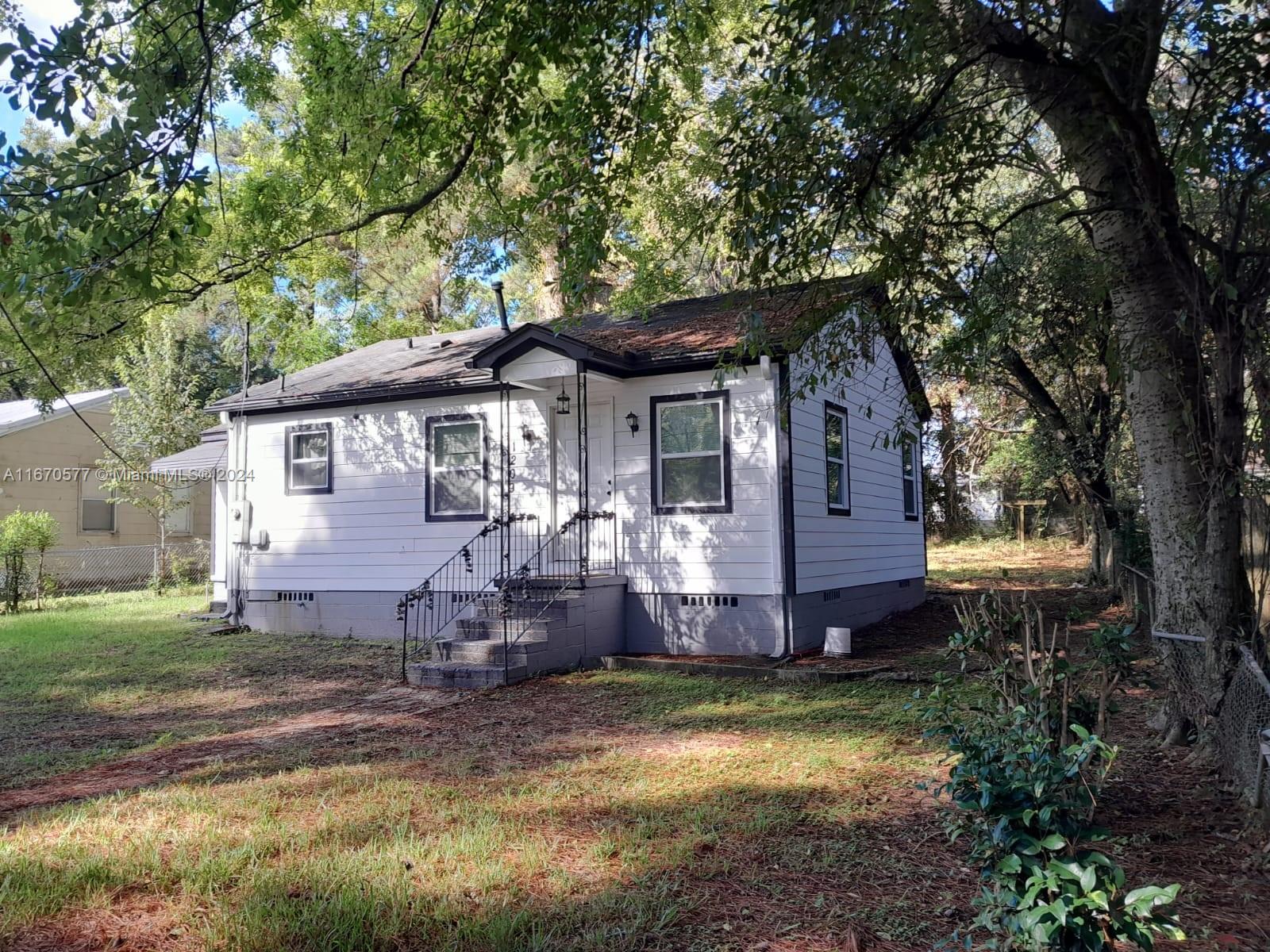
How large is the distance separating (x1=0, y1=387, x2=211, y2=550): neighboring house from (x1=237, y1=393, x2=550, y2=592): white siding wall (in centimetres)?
899

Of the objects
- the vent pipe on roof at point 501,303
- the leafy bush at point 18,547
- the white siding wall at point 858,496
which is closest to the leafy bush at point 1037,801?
the white siding wall at point 858,496

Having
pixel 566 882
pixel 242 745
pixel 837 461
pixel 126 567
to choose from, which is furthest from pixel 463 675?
pixel 126 567

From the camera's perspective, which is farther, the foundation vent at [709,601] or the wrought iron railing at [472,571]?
the wrought iron railing at [472,571]

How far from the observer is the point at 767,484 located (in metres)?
10.0

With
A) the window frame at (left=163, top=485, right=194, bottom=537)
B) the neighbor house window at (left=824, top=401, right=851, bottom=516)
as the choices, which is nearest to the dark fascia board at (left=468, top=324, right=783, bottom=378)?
the neighbor house window at (left=824, top=401, right=851, bottom=516)

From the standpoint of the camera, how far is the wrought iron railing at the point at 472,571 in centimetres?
1123

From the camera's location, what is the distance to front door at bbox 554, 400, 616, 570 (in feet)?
35.8

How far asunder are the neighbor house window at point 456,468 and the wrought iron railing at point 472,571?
476 millimetres

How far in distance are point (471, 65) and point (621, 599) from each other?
610 cm

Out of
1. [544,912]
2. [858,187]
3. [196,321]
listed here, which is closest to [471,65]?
[858,187]

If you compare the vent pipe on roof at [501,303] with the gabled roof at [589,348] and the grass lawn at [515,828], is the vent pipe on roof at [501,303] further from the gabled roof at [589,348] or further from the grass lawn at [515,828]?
the grass lawn at [515,828]

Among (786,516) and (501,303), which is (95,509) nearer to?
(501,303)

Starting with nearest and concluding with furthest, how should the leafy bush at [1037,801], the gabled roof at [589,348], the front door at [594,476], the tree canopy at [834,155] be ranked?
the leafy bush at [1037,801] < the tree canopy at [834,155] < the gabled roof at [589,348] < the front door at [594,476]

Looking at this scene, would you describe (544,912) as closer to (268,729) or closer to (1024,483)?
(268,729)
